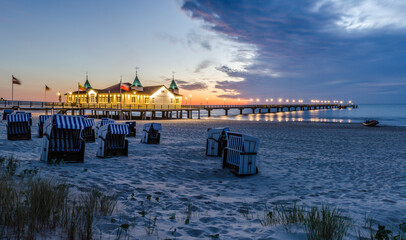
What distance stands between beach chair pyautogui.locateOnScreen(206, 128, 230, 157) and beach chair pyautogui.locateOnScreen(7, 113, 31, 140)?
9727 mm

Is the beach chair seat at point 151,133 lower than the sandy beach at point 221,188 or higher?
higher

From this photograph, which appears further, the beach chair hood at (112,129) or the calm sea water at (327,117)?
the calm sea water at (327,117)

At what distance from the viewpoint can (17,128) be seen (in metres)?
12.8

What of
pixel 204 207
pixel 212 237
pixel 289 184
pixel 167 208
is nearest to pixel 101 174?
pixel 167 208

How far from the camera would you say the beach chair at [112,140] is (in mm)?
9141

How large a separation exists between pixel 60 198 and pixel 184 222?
1.95m

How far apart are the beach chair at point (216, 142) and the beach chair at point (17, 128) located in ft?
31.9

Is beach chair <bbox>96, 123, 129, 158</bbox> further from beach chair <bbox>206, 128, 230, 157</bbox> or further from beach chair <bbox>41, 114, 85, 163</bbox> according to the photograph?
beach chair <bbox>206, 128, 230, 157</bbox>

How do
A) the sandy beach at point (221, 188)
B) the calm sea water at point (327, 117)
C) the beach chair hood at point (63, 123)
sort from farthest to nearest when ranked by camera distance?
the calm sea water at point (327, 117) → the beach chair hood at point (63, 123) → the sandy beach at point (221, 188)

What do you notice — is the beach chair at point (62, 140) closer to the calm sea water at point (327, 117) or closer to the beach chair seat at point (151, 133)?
the beach chair seat at point (151, 133)

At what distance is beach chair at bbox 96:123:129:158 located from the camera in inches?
360

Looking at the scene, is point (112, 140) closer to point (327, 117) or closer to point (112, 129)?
point (112, 129)

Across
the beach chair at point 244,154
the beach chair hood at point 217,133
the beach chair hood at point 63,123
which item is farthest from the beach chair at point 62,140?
the beach chair hood at point 217,133

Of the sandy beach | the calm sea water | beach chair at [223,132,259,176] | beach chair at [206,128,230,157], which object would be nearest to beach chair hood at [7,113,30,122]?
the sandy beach
